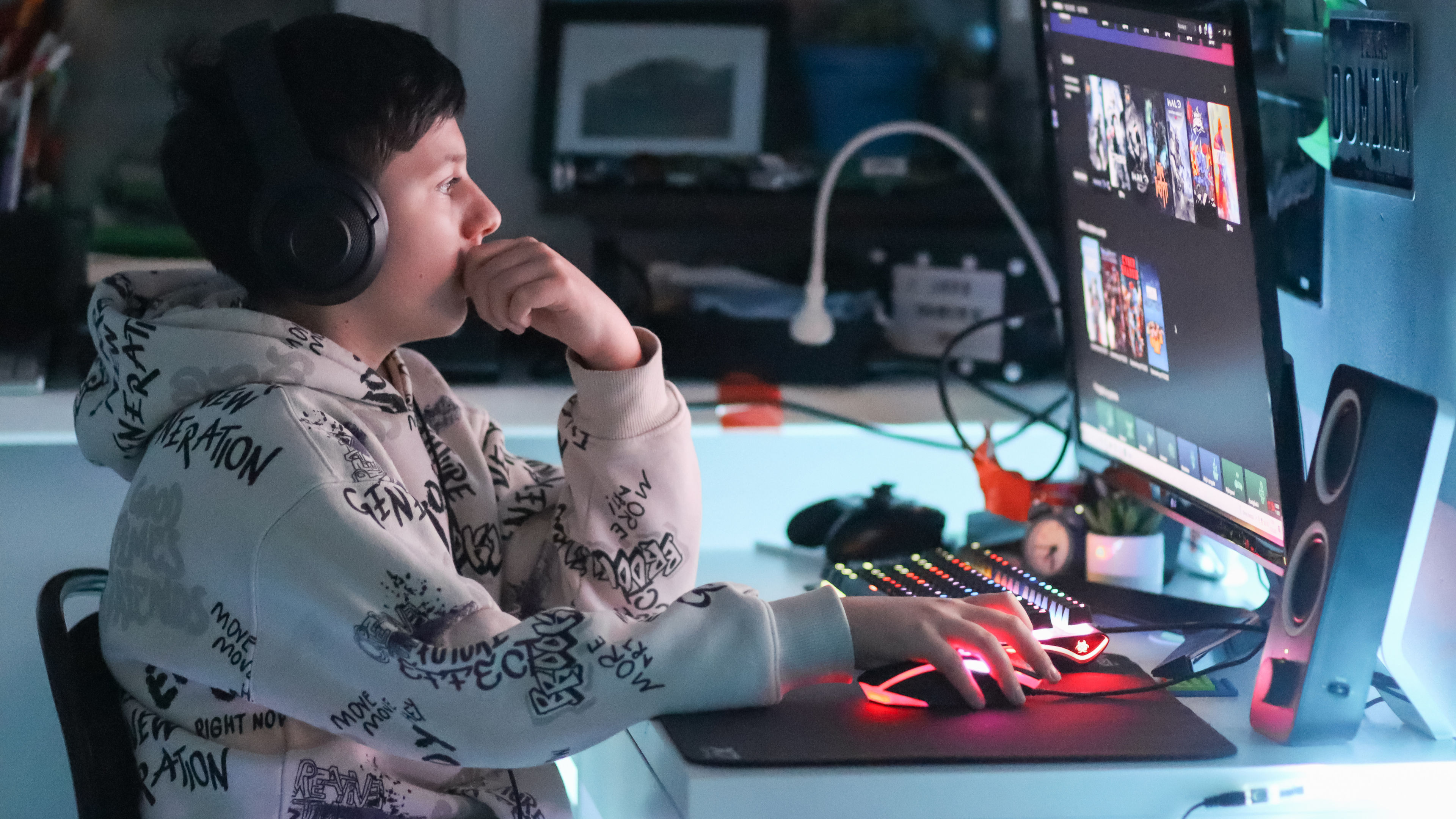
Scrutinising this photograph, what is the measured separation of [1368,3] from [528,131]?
1.23 metres

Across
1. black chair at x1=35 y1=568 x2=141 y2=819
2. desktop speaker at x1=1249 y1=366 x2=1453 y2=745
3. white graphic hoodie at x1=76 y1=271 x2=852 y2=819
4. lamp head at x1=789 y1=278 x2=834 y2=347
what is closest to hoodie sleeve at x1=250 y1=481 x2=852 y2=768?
white graphic hoodie at x1=76 y1=271 x2=852 y2=819

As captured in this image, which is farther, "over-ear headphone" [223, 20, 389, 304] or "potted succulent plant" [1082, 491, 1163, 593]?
"potted succulent plant" [1082, 491, 1163, 593]

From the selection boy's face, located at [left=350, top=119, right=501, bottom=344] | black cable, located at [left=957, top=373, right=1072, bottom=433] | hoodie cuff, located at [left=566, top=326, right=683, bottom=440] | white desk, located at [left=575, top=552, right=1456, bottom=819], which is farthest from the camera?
black cable, located at [left=957, top=373, right=1072, bottom=433]

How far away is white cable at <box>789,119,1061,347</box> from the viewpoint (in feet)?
5.77

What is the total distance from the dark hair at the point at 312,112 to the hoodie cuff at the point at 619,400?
0.76ft

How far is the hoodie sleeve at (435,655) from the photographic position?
85 cm

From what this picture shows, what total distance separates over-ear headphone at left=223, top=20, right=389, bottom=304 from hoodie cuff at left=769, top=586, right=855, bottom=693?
14.6 inches

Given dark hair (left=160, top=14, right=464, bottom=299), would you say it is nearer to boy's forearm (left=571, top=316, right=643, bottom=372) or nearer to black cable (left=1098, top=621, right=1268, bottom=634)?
boy's forearm (left=571, top=316, right=643, bottom=372)

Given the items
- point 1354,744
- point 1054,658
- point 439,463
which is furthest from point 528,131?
point 1354,744

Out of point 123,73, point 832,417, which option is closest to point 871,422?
point 832,417

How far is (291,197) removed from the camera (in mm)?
977

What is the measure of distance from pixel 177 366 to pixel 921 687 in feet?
1.74

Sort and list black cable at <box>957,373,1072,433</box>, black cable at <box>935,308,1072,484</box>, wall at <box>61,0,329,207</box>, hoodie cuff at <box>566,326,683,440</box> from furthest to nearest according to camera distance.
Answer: wall at <box>61,0,329,207</box> < black cable at <box>957,373,1072,433</box> < black cable at <box>935,308,1072,484</box> < hoodie cuff at <box>566,326,683,440</box>

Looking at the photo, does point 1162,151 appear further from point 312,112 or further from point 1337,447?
point 312,112
